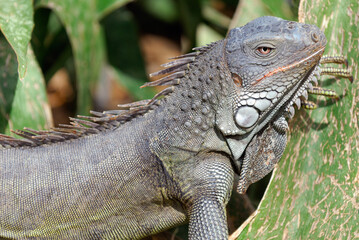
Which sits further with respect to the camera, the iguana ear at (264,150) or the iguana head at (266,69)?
the iguana ear at (264,150)

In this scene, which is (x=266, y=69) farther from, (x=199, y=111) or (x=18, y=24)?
(x=18, y=24)

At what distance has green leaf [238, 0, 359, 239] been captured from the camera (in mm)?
2820

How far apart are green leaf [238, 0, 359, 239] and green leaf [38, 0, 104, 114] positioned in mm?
1811

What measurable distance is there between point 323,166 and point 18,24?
209 centimetres

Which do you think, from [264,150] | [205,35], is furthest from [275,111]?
[205,35]

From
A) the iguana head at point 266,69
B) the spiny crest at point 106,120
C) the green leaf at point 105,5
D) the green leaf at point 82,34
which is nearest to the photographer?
the iguana head at point 266,69

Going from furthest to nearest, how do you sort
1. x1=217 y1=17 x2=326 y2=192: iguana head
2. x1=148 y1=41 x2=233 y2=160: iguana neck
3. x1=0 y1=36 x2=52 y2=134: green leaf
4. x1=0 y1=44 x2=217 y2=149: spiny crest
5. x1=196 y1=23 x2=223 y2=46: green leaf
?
1. x1=196 y1=23 x2=223 y2=46: green leaf
2. x1=0 y1=36 x2=52 y2=134: green leaf
3. x1=0 y1=44 x2=217 y2=149: spiny crest
4. x1=148 y1=41 x2=233 y2=160: iguana neck
5. x1=217 y1=17 x2=326 y2=192: iguana head

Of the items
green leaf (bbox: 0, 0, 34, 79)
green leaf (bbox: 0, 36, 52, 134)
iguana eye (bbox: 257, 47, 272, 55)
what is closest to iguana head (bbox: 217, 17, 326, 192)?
iguana eye (bbox: 257, 47, 272, 55)

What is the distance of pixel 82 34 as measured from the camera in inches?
156

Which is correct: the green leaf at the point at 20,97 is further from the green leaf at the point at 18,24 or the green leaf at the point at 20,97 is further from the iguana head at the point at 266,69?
the iguana head at the point at 266,69

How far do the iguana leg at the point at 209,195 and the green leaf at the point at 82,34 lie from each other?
155 cm

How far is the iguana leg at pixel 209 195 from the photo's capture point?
110 inches

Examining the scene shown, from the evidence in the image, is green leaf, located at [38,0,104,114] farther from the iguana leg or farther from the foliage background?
the iguana leg

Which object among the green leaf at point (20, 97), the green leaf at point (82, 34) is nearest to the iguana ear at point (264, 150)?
the green leaf at point (20, 97)
